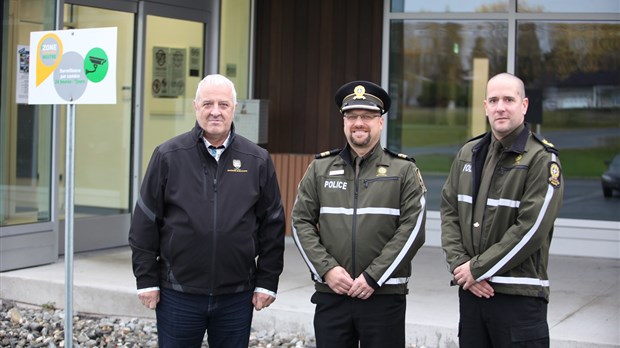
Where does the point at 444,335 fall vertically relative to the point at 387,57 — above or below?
below

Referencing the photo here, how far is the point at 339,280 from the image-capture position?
13.7 feet

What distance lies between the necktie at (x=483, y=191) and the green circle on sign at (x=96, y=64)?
2.33 meters

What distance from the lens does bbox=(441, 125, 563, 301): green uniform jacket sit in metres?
4.10

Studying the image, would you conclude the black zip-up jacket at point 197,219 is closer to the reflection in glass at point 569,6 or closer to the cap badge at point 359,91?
the cap badge at point 359,91

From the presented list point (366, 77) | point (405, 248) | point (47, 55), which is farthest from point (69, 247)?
point (366, 77)

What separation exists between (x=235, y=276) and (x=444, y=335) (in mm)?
2355

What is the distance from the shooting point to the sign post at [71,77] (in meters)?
5.29

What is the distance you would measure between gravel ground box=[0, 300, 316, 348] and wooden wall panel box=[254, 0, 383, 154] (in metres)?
3.80

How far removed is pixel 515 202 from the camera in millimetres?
4176

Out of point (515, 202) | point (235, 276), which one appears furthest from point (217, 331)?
point (515, 202)

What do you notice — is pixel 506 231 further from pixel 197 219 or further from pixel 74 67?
pixel 74 67

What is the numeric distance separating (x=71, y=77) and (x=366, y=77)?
199 inches

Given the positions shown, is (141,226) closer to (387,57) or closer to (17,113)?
(17,113)

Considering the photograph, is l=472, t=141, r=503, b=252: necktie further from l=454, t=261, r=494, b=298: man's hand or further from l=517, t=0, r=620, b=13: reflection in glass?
l=517, t=0, r=620, b=13: reflection in glass
